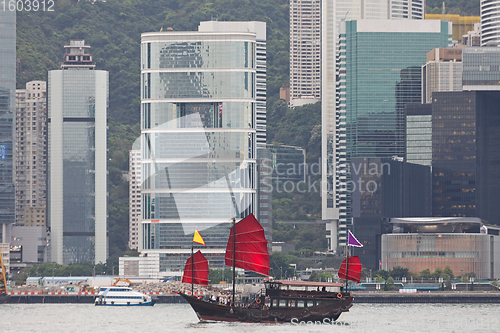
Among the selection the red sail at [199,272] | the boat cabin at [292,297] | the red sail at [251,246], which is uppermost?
the red sail at [251,246]

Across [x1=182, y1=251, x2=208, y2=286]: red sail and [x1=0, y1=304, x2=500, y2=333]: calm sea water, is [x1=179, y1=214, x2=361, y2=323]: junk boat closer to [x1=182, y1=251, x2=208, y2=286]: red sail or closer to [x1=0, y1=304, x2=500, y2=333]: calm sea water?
[x1=0, y1=304, x2=500, y2=333]: calm sea water

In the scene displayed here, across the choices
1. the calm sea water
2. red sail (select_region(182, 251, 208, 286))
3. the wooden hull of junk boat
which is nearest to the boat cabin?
the wooden hull of junk boat

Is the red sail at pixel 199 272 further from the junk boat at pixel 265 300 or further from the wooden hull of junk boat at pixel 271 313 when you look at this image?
the wooden hull of junk boat at pixel 271 313

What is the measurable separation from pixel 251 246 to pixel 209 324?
12518mm

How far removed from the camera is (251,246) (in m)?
149

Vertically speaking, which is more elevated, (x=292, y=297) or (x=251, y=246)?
(x=251, y=246)

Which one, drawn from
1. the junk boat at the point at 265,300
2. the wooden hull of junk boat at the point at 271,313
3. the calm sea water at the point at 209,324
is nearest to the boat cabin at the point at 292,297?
the junk boat at the point at 265,300

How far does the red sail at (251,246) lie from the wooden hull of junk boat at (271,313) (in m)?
6.59

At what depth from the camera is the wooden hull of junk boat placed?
144500 mm

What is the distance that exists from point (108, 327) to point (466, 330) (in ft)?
165

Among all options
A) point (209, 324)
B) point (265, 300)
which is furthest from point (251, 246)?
point (209, 324)

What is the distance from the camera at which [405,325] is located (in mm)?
153625

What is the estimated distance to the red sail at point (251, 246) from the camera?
148 m

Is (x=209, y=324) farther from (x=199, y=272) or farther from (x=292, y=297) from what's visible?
(x=199, y=272)
